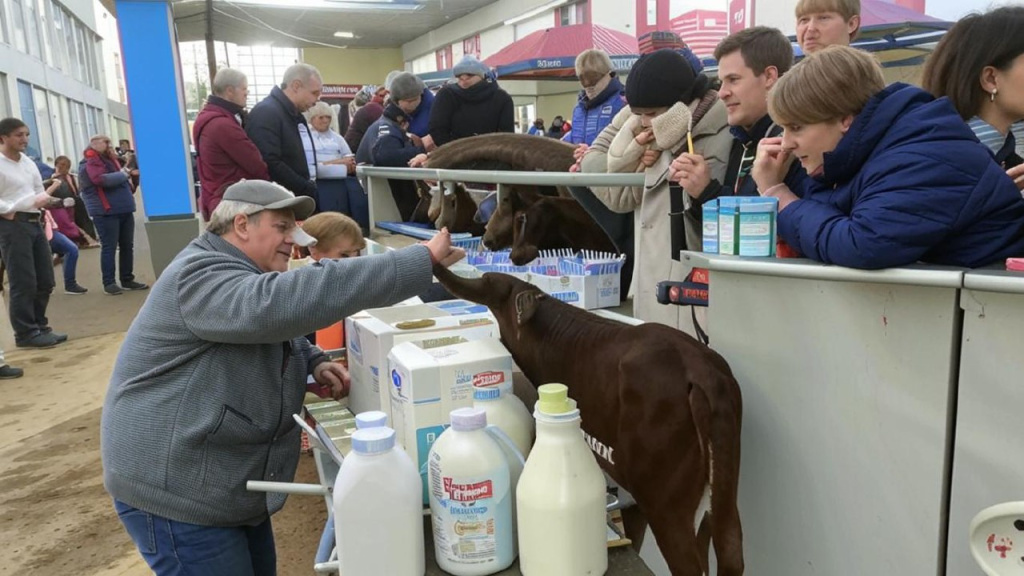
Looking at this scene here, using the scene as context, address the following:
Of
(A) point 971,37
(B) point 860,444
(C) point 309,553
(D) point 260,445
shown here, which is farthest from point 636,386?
(C) point 309,553

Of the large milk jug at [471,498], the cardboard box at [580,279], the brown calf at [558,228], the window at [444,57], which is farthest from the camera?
the window at [444,57]

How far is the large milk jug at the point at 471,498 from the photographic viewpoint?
4.62 feet

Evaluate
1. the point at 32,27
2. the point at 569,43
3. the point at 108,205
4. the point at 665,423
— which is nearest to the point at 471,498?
the point at 665,423

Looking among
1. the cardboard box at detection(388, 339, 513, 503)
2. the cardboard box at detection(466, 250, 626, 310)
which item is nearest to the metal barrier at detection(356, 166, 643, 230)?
the cardboard box at detection(466, 250, 626, 310)

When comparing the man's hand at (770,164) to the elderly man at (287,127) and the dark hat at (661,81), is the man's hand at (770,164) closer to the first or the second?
the dark hat at (661,81)

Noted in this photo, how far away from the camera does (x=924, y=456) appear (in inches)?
52.1

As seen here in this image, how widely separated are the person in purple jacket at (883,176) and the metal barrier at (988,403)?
0.15m

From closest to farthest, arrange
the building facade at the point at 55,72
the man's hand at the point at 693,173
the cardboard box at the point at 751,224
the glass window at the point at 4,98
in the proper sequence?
the cardboard box at the point at 751,224 → the man's hand at the point at 693,173 → the glass window at the point at 4,98 → the building facade at the point at 55,72

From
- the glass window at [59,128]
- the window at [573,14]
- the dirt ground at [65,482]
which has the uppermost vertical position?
the window at [573,14]

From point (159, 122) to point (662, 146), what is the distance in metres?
6.43

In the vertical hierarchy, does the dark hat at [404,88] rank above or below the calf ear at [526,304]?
above

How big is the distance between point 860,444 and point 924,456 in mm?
121

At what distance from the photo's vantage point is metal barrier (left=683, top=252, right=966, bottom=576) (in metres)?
1.31

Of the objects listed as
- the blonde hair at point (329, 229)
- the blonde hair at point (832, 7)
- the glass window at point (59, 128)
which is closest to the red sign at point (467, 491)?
the blonde hair at point (329, 229)
